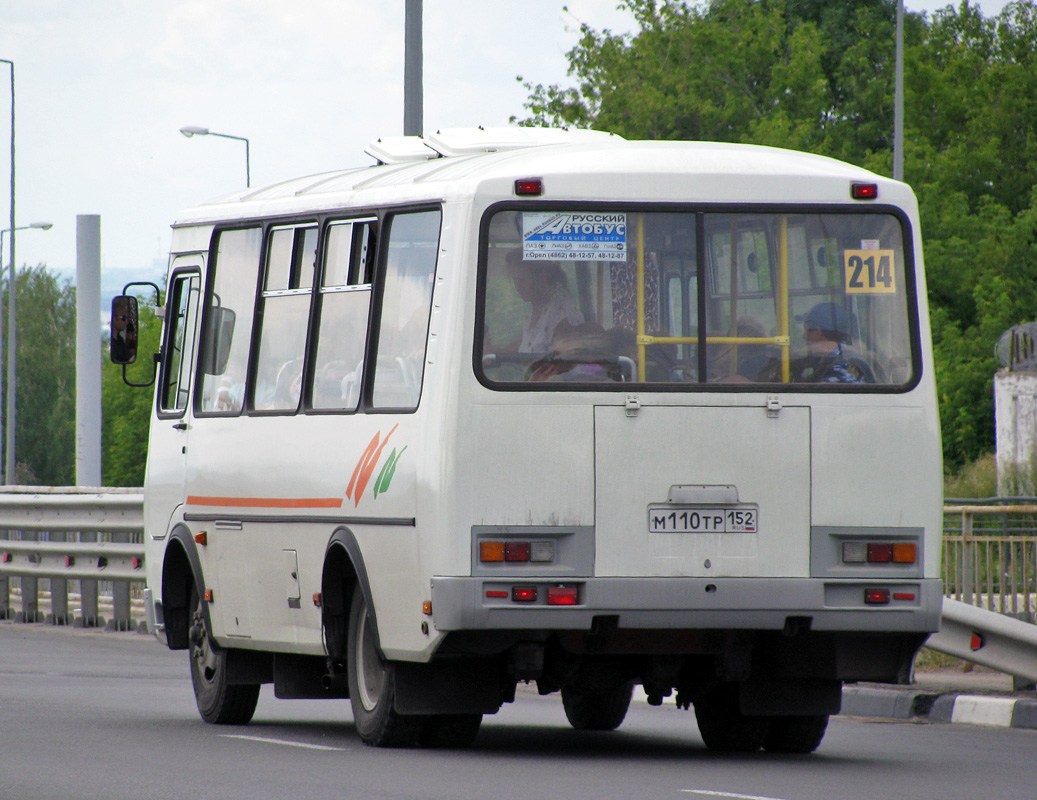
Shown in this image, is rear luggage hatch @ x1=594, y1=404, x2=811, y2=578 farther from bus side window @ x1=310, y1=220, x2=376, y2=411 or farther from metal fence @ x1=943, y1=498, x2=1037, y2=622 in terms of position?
metal fence @ x1=943, y1=498, x2=1037, y2=622

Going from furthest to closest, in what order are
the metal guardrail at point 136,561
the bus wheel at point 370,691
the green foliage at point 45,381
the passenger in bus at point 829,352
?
the green foliage at point 45,381, the metal guardrail at point 136,561, the bus wheel at point 370,691, the passenger in bus at point 829,352

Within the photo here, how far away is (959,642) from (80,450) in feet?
47.7

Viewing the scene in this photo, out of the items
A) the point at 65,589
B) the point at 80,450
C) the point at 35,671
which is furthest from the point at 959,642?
the point at 80,450

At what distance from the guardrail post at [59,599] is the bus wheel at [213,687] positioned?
908 cm

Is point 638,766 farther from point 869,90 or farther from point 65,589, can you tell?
point 869,90

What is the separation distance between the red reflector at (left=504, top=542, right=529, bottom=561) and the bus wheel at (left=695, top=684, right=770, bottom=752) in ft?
5.66

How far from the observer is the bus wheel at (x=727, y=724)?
1137 cm

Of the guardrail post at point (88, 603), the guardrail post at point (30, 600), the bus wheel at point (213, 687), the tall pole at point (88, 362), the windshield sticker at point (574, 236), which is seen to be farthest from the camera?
the tall pole at point (88, 362)

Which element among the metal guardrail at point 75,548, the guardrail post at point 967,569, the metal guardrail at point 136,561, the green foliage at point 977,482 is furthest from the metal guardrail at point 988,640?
the green foliage at point 977,482

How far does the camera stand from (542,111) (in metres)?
57.8

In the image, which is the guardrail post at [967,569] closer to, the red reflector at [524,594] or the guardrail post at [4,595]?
the red reflector at [524,594]

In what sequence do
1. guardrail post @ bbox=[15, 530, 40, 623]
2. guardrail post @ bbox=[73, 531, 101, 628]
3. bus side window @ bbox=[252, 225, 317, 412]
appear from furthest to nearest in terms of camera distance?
1. guardrail post @ bbox=[15, 530, 40, 623]
2. guardrail post @ bbox=[73, 531, 101, 628]
3. bus side window @ bbox=[252, 225, 317, 412]

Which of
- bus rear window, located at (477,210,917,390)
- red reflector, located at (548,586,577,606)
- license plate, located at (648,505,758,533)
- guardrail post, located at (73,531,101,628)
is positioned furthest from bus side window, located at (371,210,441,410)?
guardrail post, located at (73,531,101,628)

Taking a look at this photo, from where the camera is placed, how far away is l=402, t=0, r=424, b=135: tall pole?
17.5 metres
